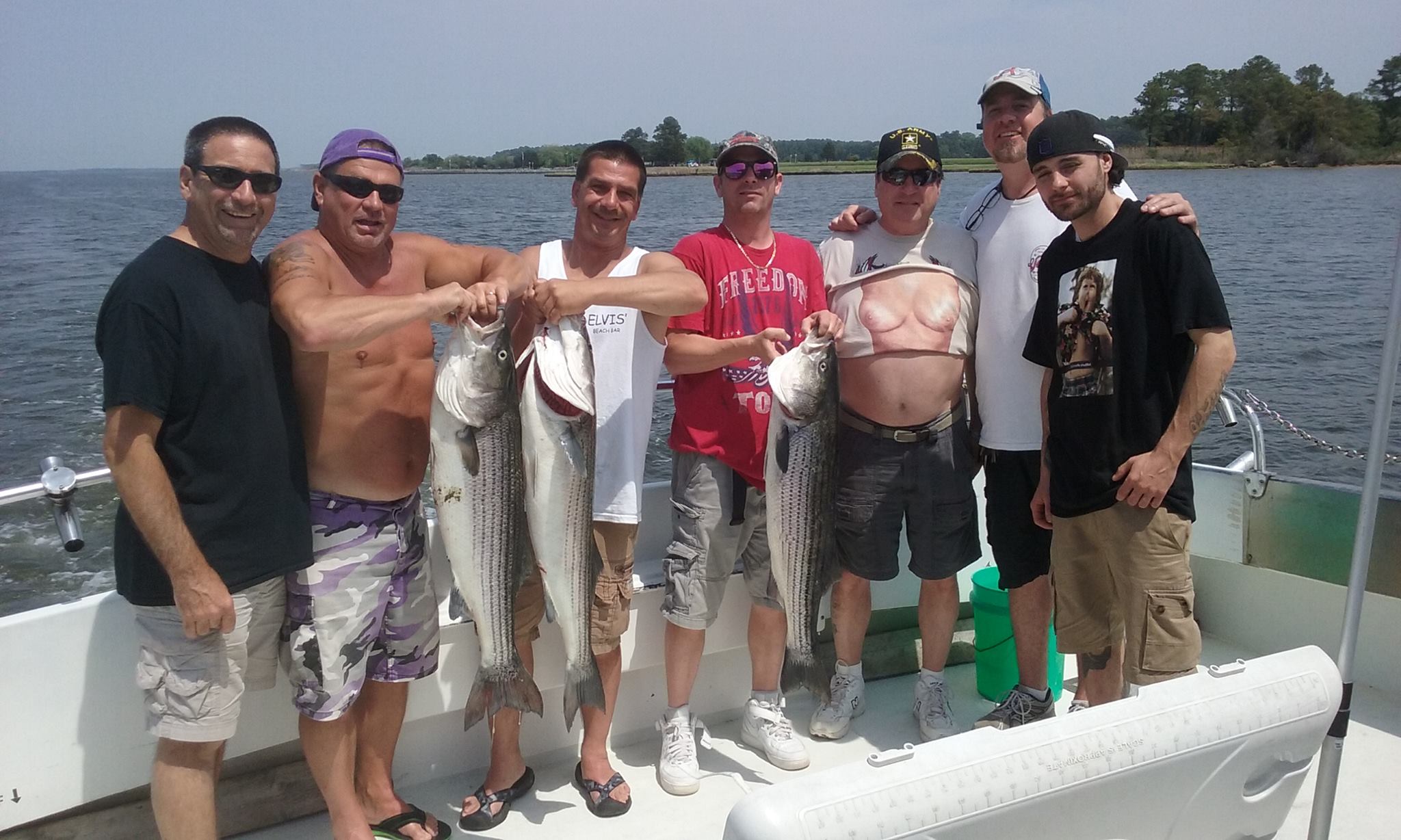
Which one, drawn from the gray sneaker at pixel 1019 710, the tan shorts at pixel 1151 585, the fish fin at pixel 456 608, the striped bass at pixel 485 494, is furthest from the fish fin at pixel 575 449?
the gray sneaker at pixel 1019 710

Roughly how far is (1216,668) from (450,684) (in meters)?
2.74

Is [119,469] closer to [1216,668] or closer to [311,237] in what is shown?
[311,237]

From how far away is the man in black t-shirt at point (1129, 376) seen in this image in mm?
3230

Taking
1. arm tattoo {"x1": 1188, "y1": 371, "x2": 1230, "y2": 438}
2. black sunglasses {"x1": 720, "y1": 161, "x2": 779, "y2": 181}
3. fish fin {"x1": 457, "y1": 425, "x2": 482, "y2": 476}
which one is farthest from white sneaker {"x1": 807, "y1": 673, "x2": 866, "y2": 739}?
black sunglasses {"x1": 720, "y1": 161, "x2": 779, "y2": 181}

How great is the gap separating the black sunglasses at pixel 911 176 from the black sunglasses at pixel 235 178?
94.2 inches

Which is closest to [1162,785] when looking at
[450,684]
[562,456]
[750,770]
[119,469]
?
[750,770]

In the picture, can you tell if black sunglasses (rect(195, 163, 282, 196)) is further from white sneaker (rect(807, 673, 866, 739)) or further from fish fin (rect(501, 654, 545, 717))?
white sneaker (rect(807, 673, 866, 739))

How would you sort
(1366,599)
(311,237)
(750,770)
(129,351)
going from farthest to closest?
(1366,599)
(750,770)
(311,237)
(129,351)

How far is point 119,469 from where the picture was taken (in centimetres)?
259

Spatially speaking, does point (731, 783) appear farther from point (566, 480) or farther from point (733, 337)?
point (733, 337)

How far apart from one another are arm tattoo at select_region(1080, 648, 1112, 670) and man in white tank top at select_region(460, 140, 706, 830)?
192 cm

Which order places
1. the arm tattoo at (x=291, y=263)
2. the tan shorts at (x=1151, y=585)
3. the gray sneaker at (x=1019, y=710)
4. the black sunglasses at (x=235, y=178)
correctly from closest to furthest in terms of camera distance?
the black sunglasses at (x=235, y=178)
the arm tattoo at (x=291, y=263)
the tan shorts at (x=1151, y=585)
the gray sneaker at (x=1019, y=710)

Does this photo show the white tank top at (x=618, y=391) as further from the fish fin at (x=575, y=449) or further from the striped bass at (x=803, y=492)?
the striped bass at (x=803, y=492)

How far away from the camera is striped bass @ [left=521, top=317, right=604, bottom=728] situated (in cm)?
316
